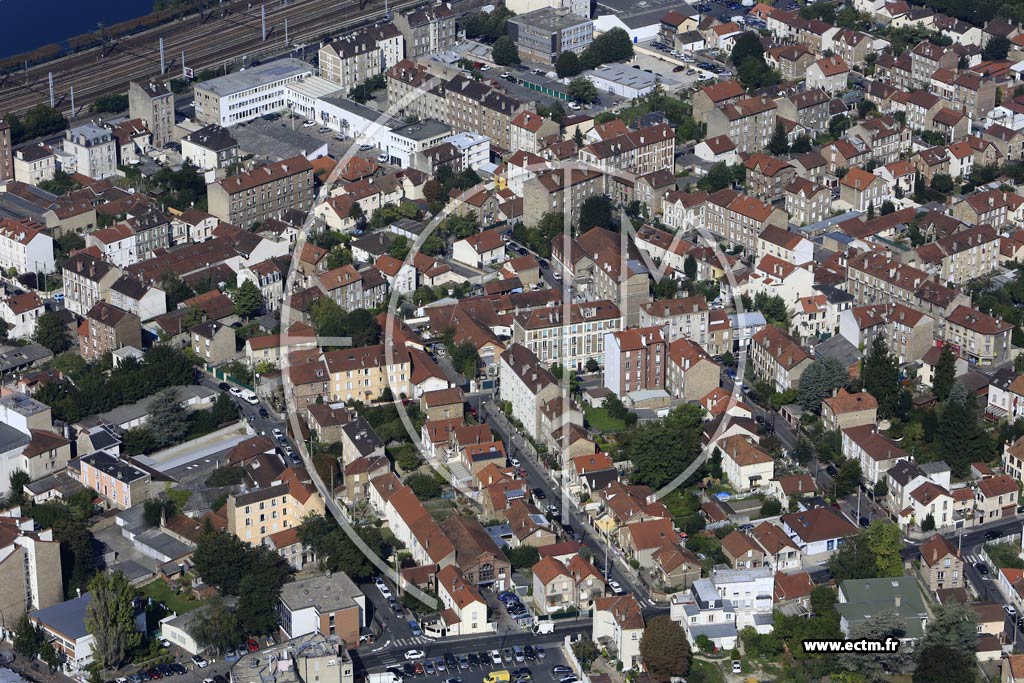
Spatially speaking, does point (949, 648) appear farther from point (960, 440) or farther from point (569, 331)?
point (569, 331)

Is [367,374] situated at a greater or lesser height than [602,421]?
greater

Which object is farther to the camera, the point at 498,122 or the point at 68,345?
the point at 498,122

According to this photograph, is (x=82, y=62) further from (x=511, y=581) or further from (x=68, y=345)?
(x=511, y=581)

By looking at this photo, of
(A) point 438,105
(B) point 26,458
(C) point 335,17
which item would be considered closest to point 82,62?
(C) point 335,17

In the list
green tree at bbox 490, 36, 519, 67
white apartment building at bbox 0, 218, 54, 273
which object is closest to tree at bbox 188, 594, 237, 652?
white apartment building at bbox 0, 218, 54, 273

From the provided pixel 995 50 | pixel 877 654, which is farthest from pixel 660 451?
pixel 995 50
